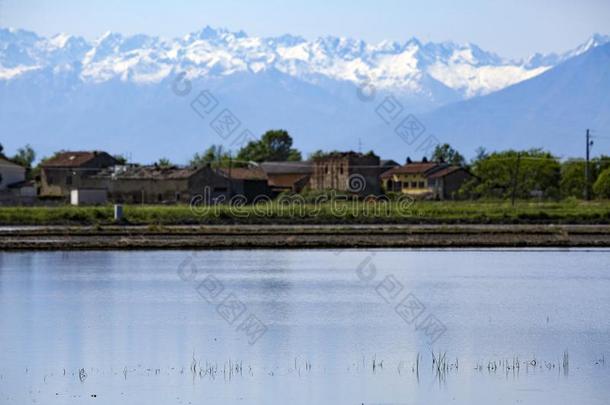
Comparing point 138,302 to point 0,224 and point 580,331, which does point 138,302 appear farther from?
point 0,224

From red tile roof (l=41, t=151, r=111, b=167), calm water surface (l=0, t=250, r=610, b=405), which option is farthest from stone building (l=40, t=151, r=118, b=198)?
calm water surface (l=0, t=250, r=610, b=405)

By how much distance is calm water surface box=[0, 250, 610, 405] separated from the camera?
17406 mm

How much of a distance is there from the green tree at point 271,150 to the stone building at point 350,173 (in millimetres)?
36085

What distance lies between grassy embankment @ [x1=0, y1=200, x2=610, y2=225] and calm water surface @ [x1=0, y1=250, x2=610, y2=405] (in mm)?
19857

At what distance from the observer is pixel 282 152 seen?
142m

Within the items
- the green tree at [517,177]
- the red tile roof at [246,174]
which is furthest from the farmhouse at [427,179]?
the red tile roof at [246,174]

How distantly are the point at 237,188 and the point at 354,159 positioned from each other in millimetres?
9590

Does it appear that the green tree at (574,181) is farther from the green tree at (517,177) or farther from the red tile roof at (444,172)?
the red tile roof at (444,172)

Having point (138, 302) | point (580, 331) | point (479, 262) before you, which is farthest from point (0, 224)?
point (580, 331)

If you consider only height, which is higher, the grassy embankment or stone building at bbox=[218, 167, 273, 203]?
stone building at bbox=[218, 167, 273, 203]

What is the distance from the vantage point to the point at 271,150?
462 feet

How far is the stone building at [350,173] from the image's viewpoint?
93.4 m

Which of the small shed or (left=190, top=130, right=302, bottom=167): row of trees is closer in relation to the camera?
the small shed

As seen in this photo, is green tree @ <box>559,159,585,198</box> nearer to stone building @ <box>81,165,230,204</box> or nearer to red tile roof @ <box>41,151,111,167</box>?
stone building @ <box>81,165,230,204</box>
